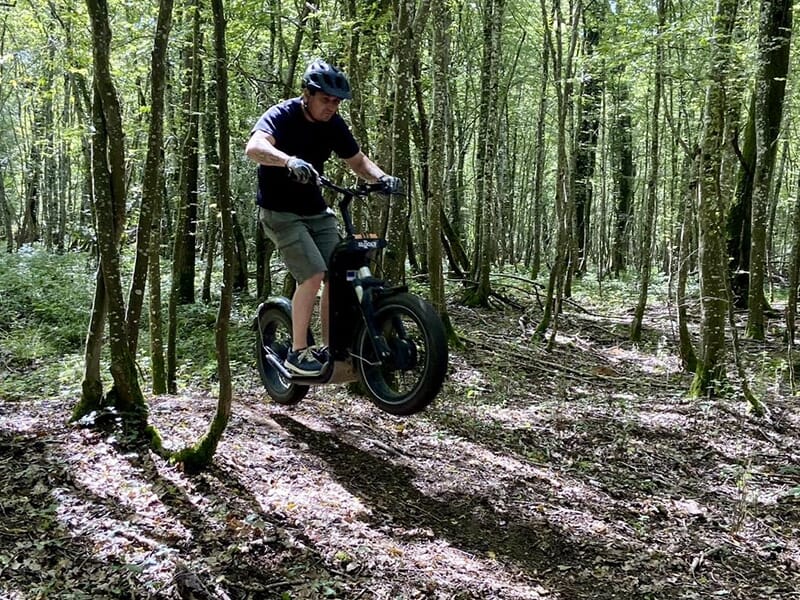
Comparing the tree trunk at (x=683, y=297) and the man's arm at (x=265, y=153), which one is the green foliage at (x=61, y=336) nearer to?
the man's arm at (x=265, y=153)

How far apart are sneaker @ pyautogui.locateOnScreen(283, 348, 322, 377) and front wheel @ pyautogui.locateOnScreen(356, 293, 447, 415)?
0.48m

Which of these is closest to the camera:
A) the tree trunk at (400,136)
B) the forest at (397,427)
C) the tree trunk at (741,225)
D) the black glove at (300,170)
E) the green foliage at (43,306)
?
the forest at (397,427)

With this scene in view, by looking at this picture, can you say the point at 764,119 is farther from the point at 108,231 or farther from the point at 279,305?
the point at 108,231

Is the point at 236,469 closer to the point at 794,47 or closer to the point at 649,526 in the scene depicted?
the point at 649,526

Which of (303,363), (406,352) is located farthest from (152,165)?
(406,352)

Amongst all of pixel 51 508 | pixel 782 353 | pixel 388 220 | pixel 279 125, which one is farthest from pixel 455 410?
pixel 782 353

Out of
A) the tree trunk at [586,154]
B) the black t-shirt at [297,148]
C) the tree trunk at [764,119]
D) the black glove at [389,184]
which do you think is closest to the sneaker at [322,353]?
the black t-shirt at [297,148]

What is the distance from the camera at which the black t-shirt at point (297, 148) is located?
473 centimetres

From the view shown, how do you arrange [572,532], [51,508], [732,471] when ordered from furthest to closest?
[732,471] → [572,532] → [51,508]

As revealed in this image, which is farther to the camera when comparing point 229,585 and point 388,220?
point 388,220

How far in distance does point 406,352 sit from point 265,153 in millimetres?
1641

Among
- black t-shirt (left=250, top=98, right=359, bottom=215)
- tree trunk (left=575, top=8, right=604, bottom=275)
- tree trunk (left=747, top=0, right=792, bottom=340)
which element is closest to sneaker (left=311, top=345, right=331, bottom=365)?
black t-shirt (left=250, top=98, right=359, bottom=215)

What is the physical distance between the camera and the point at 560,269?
1069cm

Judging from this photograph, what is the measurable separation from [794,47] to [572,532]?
1384cm
